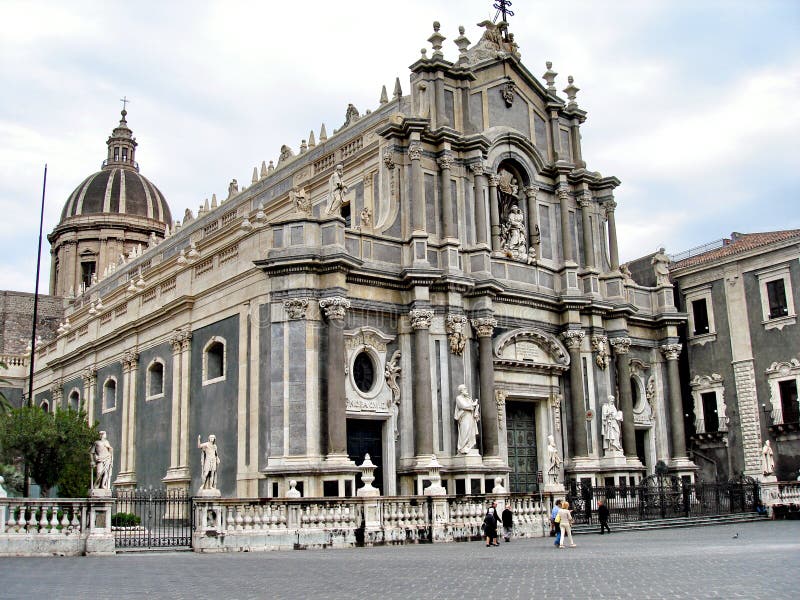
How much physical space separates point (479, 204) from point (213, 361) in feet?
37.9

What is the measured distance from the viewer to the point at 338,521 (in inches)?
945

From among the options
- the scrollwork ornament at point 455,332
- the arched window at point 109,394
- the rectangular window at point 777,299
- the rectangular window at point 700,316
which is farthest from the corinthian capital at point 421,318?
the arched window at point 109,394

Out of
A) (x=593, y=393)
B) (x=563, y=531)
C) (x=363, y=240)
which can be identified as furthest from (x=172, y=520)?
(x=593, y=393)

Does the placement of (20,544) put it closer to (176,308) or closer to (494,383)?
(176,308)

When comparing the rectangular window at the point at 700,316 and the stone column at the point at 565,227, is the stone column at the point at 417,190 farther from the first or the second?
the rectangular window at the point at 700,316

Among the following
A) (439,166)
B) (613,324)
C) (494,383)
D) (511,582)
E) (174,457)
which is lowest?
(511,582)

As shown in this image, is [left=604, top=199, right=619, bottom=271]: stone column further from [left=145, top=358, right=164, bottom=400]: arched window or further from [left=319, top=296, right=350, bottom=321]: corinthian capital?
[left=145, top=358, right=164, bottom=400]: arched window

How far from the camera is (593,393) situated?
3669 centimetres

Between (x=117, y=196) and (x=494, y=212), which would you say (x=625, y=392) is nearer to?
(x=494, y=212)

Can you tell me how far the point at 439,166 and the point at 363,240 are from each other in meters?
4.70

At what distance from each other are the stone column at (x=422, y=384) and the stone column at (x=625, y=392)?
10.4 metres

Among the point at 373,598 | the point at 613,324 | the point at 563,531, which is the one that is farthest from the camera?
the point at 613,324

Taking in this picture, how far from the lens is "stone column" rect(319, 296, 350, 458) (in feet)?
92.4

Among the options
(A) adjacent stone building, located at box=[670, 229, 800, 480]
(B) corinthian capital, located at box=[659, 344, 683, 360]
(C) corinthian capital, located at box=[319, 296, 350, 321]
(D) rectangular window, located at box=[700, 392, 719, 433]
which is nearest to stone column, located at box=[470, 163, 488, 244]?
(C) corinthian capital, located at box=[319, 296, 350, 321]
